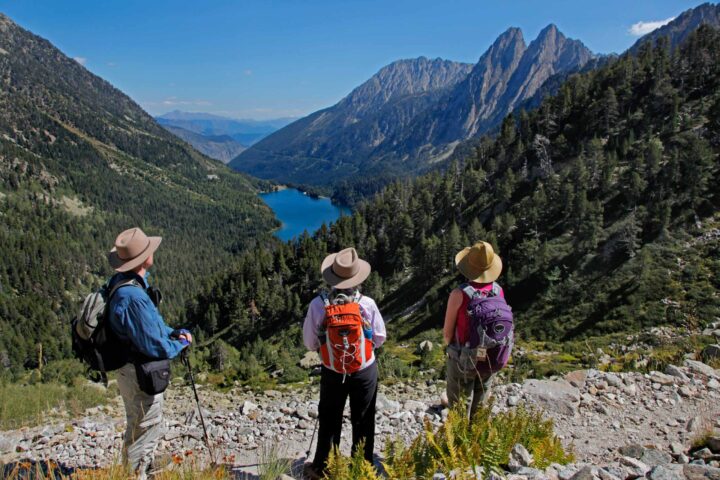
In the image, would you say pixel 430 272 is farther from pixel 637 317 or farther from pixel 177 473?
pixel 177 473

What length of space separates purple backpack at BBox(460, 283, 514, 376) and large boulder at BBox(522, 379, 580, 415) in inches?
147

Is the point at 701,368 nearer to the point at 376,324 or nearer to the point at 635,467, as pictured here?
the point at 635,467

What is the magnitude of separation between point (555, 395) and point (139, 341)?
7867mm

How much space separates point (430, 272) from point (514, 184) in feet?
74.4

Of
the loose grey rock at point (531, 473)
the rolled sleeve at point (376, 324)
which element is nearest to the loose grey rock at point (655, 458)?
the loose grey rock at point (531, 473)

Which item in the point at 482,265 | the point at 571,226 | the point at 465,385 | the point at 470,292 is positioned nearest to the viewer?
the point at 470,292

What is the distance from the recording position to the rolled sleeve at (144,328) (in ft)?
14.8

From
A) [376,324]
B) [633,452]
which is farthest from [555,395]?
[376,324]

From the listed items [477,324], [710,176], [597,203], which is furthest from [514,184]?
[477,324]

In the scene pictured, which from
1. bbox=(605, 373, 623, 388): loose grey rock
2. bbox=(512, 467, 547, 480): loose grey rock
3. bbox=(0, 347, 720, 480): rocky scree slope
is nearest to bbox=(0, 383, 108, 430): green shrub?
bbox=(0, 347, 720, 480): rocky scree slope

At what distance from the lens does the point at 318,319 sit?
187 inches

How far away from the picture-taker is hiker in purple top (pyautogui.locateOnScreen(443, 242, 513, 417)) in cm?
498

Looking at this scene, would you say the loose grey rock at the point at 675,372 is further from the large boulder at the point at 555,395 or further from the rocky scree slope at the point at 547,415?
the large boulder at the point at 555,395

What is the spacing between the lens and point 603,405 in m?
7.78
